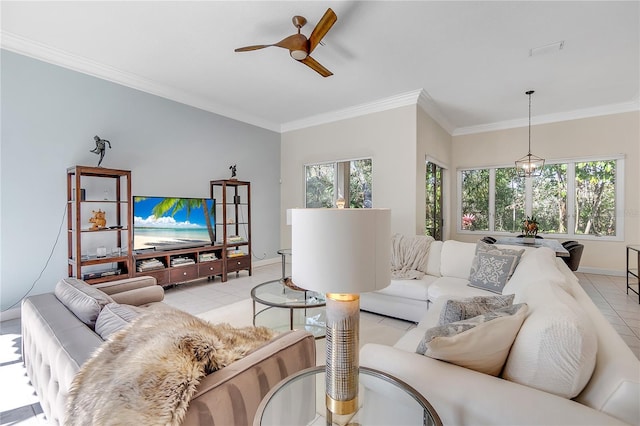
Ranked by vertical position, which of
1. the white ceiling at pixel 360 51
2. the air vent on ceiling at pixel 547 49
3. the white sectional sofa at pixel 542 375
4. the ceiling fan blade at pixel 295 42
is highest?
the white ceiling at pixel 360 51

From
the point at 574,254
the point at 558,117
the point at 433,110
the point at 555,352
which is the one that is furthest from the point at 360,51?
the point at 558,117

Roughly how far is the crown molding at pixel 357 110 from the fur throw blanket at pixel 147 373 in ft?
15.1

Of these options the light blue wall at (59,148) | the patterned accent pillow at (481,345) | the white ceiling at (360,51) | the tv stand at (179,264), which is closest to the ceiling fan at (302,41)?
the white ceiling at (360,51)

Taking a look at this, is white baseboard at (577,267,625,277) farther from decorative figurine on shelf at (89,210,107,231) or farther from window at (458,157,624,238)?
decorative figurine on shelf at (89,210,107,231)

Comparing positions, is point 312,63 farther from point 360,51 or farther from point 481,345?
point 481,345

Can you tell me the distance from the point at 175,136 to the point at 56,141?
56.2 inches

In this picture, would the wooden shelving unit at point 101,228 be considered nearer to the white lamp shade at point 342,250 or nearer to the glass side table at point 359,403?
the glass side table at point 359,403

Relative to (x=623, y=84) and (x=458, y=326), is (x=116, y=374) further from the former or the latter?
(x=623, y=84)

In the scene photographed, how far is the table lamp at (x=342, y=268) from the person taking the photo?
0.89 m

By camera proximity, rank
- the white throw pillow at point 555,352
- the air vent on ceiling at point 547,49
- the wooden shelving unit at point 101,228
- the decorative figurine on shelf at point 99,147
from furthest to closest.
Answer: the decorative figurine on shelf at point 99,147 → the wooden shelving unit at point 101,228 → the air vent on ceiling at point 547,49 → the white throw pillow at point 555,352

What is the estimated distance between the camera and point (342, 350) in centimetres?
93

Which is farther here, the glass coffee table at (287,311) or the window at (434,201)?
the window at (434,201)

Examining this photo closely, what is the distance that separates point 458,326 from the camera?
1230 mm

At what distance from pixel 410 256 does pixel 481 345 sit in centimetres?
244
